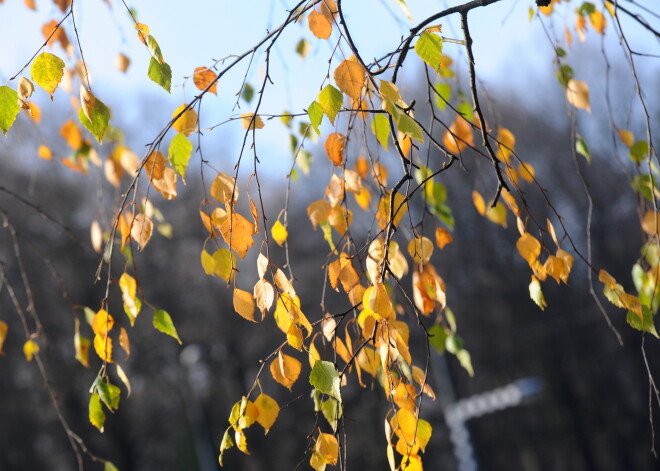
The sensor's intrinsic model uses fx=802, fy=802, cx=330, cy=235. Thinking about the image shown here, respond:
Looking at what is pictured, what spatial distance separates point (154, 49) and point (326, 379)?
44cm

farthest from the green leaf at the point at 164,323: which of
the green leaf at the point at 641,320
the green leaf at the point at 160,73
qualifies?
the green leaf at the point at 641,320

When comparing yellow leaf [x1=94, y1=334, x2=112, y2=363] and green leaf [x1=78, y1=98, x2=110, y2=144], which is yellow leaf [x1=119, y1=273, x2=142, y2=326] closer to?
yellow leaf [x1=94, y1=334, x2=112, y2=363]

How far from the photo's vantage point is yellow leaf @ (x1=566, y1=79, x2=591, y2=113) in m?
1.66

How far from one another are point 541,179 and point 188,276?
16.9 feet

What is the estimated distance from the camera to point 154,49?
0.93 metres

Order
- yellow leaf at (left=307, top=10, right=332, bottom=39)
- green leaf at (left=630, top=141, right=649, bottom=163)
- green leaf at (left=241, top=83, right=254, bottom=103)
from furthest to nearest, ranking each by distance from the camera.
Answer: green leaf at (left=241, top=83, right=254, bottom=103)
green leaf at (left=630, top=141, right=649, bottom=163)
yellow leaf at (left=307, top=10, right=332, bottom=39)

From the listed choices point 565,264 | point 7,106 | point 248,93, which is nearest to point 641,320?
point 565,264

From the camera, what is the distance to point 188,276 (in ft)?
35.4

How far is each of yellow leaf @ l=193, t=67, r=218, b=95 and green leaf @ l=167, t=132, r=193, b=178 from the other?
0.12m

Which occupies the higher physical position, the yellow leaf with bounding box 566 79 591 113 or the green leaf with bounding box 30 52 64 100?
the yellow leaf with bounding box 566 79 591 113

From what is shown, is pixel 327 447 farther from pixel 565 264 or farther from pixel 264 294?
pixel 565 264

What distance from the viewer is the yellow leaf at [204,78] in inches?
44.9

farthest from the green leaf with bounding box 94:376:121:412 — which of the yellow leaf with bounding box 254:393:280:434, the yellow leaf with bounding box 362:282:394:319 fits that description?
the yellow leaf with bounding box 362:282:394:319

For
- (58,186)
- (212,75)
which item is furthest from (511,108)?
(212,75)
